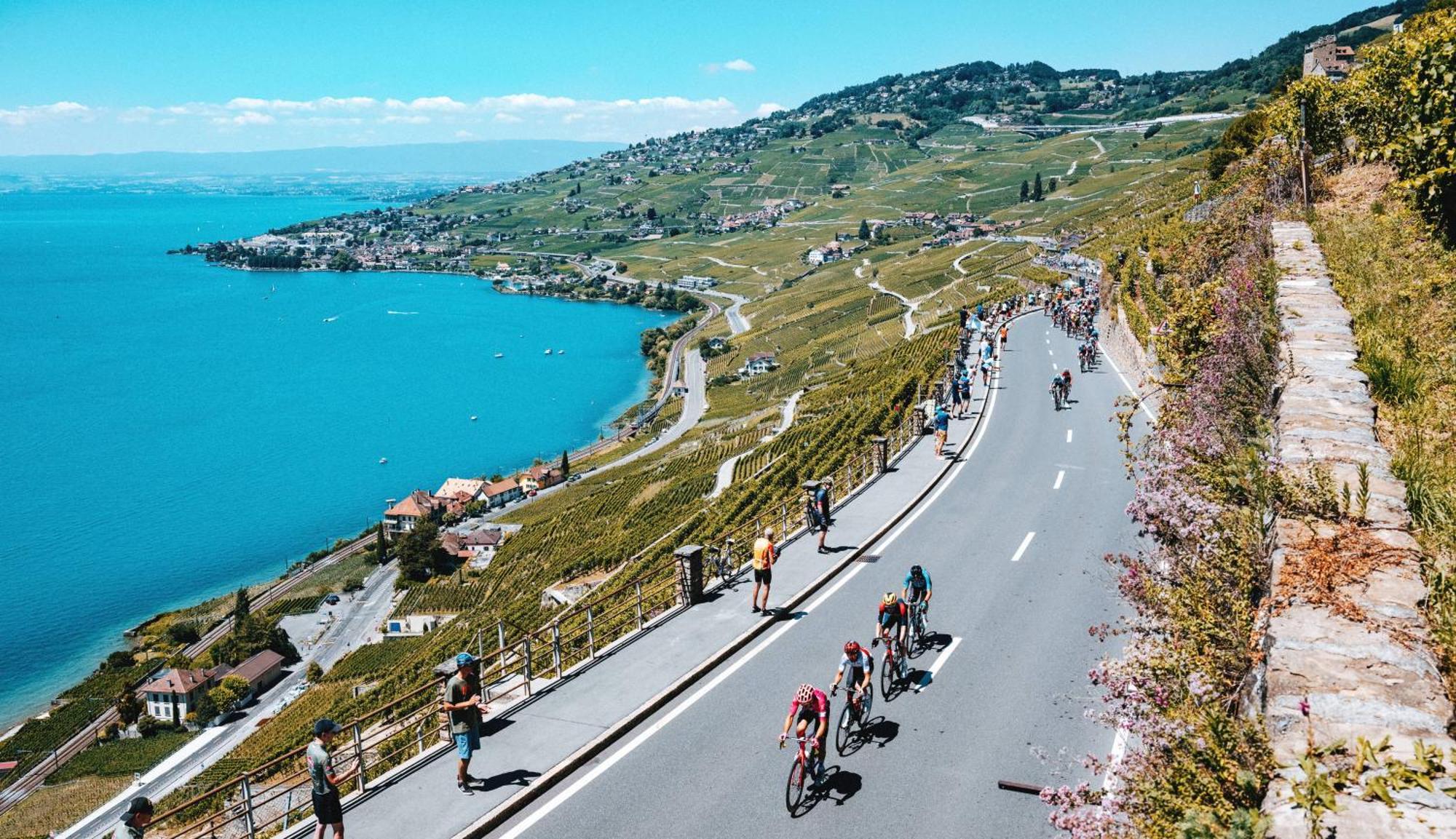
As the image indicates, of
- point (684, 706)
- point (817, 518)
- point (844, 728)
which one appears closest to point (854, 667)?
point (844, 728)

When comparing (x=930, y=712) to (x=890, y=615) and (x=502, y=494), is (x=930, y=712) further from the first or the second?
(x=502, y=494)

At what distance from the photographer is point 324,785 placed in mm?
9688

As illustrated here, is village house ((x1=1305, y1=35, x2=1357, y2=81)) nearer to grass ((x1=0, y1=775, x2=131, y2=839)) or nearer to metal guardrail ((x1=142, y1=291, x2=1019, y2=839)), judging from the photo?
metal guardrail ((x1=142, y1=291, x2=1019, y2=839))

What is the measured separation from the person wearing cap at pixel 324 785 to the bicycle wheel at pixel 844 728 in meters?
6.27

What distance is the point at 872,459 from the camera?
27.4 m

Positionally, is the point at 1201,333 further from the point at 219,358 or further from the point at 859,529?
the point at 219,358

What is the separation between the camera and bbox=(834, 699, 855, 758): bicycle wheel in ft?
39.7

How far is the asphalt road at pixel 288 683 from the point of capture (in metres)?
50.3

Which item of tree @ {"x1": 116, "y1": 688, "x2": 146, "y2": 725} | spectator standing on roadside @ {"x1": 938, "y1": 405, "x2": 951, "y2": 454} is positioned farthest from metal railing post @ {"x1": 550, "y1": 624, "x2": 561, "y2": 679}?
tree @ {"x1": 116, "y1": 688, "x2": 146, "y2": 725}

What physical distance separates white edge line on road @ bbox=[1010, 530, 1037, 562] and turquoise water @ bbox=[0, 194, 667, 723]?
7281 cm

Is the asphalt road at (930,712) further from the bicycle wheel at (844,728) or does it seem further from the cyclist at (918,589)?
the cyclist at (918,589)

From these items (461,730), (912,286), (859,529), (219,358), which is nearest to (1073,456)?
(859,529)

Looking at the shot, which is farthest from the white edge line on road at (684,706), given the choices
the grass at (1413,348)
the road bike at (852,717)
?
the grass at (1413,348)

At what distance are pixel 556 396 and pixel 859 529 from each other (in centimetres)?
12688
